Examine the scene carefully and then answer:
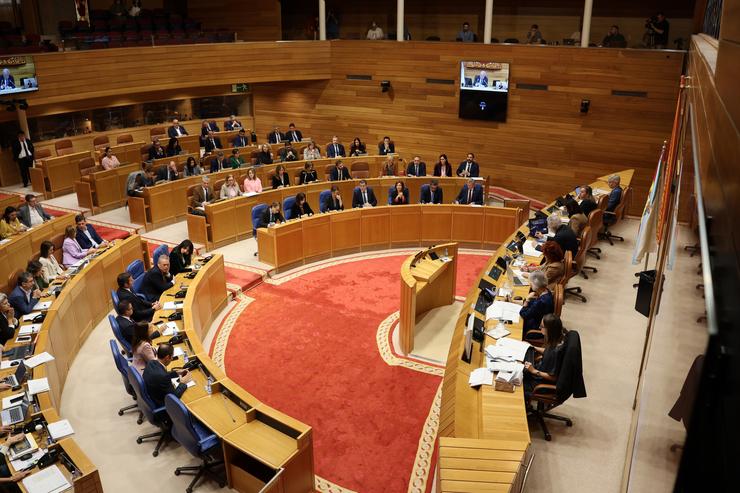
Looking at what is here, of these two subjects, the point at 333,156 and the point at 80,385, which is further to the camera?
→ the point at 333,156

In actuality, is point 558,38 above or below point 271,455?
above

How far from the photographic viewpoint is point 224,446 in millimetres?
5449

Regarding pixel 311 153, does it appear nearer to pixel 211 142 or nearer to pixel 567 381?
pixel 211 142

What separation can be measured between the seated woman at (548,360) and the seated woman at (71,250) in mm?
7051

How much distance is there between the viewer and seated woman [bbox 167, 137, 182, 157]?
50.3 ft

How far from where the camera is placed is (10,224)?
32.1 ft

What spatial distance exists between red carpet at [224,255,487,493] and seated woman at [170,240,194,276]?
1.16 m

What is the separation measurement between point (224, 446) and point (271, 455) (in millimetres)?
527

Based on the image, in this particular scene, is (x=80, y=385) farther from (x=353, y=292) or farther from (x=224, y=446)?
(x=353, y=292)

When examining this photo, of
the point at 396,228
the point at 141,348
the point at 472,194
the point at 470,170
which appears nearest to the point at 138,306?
the point at 141,348

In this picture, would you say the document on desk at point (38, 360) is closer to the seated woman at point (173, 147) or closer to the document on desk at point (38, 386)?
the document on desk at point (38, 386)

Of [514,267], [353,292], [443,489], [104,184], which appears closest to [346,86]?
[104,184]

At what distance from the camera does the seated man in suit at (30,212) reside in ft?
34.1

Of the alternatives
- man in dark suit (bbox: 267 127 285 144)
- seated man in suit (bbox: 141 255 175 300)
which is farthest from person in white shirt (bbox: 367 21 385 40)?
seated man in suit (bbox: 141 255 175 300)
